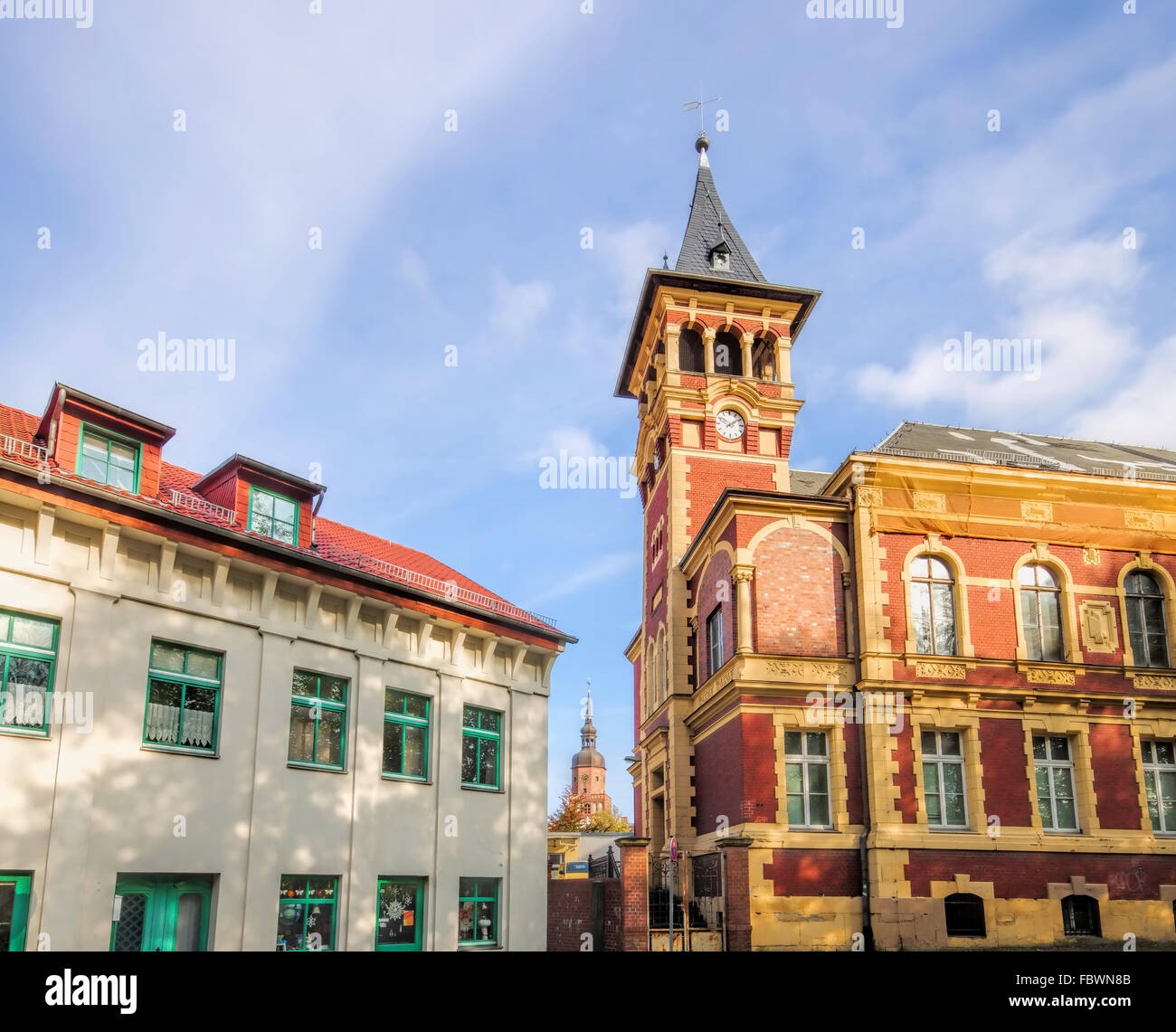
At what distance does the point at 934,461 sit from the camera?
97.4 feet

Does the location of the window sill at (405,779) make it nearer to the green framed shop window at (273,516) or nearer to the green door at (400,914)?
the green door at (400,914)

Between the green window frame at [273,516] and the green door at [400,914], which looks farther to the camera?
the green window frame at [273,516]

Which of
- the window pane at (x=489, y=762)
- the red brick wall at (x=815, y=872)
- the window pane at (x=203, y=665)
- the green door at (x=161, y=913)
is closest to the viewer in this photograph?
the green door at (x=161, y=913)

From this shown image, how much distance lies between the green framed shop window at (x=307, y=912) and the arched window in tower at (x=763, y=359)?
82.8ft

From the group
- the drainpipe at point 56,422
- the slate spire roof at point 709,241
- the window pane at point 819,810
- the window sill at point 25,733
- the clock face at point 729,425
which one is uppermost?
the slate spire roof at point 709,241

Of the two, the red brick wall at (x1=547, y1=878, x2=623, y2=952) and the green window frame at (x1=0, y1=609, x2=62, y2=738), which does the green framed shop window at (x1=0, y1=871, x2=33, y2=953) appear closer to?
the green window frame at (x1=0, y1=609, x2=62, y2=738)

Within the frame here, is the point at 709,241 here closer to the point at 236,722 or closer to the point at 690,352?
the point at 690,352

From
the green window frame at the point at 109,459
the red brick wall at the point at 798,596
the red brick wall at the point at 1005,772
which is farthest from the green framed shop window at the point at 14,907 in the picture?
the red brick wall at the point at 1005,772

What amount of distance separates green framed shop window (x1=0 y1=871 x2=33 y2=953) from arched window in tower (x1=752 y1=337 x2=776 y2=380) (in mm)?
29485

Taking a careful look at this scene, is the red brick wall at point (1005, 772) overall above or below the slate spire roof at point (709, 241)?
below

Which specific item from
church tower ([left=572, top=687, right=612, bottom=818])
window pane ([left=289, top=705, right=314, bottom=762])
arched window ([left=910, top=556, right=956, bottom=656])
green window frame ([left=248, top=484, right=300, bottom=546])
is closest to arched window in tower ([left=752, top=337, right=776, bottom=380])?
arched window ([left=910, top=556, right=956, bottom=656])

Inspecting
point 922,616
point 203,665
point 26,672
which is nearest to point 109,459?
point 203,665

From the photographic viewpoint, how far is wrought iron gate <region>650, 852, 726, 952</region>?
2431 centimetres

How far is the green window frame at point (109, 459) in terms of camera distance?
18.8 m
